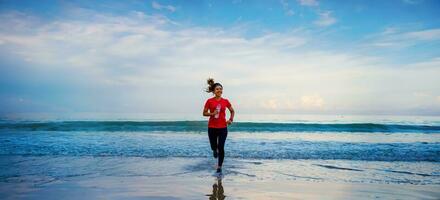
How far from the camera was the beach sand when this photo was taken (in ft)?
16.4

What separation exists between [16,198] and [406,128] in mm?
27327

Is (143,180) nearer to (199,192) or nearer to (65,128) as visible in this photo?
(199,192)

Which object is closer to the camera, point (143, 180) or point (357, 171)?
point (143, 180)

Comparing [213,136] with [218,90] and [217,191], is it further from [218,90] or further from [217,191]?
[217,191]

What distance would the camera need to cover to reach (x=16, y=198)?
4.73 meters

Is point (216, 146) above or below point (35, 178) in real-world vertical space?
above

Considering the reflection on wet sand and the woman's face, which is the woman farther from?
the reflection on wet sand

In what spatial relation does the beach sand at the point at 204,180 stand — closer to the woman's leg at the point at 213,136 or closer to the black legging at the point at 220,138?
the black legging at the point at 220,138

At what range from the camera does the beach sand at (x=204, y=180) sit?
500 centimetres

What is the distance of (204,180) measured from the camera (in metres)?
6.09

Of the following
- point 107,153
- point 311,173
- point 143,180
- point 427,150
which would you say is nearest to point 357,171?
point 311,173

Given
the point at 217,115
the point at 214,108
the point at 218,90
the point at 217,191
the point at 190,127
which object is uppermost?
the point at 218,90

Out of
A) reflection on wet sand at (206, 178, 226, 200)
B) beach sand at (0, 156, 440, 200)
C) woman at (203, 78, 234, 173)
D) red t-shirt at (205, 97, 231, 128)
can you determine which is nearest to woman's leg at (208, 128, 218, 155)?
woman at (203, 78, 234, 173)

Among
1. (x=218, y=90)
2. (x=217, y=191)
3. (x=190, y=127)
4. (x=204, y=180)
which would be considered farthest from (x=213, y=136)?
(x=190, y=127)
